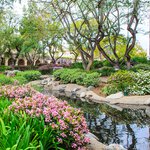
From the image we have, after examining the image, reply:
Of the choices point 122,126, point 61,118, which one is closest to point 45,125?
point 61,118

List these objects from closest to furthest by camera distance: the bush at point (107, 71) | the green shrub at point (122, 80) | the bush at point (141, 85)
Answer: the bush at point (141, 85)
the green shrub at point (122, 80)
the bush at point (107, 71)

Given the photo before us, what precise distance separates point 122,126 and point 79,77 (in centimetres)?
1125

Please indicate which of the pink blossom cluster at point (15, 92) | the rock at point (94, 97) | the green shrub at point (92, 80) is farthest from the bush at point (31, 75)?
the pink blossom cluster at point (15, 92)

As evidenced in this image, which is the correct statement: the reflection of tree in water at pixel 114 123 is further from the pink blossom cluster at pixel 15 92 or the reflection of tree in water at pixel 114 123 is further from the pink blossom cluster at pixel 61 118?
the pink blossom cluster at pixel 61 118

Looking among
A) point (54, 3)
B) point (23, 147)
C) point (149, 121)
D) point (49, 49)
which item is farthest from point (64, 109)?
point (49, 49)

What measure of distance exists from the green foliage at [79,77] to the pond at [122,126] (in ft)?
21.1

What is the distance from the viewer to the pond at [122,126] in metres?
6.26

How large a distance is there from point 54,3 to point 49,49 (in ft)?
60.4

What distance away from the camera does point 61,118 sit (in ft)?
12.7

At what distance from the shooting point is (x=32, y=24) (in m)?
23.0

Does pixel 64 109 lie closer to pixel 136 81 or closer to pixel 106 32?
pixel 136 81

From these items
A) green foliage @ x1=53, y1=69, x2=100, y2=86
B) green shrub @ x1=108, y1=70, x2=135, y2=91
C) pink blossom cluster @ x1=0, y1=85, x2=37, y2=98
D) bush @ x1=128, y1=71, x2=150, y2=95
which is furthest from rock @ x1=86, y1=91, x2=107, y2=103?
pink blossom cluster @ x1=0, y1=85, x2=37, y2=98

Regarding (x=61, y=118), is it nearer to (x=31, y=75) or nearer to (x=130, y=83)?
(x=130, y=83)

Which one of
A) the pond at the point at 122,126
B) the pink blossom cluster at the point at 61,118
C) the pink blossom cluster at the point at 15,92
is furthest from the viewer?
the pond at the point at 122,126
